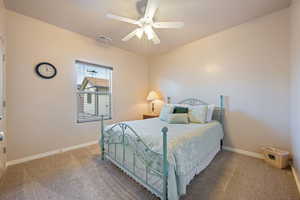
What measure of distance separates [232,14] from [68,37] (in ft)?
11.2

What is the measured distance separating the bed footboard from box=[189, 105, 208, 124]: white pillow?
1.52 metres

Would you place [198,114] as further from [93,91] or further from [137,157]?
[93,91]

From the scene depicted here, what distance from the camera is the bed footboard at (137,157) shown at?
137 cm

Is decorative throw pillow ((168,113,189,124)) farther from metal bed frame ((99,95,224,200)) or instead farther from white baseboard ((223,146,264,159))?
white baseboard ((223,146,264,159))

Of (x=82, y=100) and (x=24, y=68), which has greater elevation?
(x=24, y=68)

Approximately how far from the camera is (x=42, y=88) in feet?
8.43

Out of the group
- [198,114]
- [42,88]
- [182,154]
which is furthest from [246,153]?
[42,88]

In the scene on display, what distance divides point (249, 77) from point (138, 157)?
8.83ft

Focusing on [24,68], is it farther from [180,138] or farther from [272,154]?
[272,154]

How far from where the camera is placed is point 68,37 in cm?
288

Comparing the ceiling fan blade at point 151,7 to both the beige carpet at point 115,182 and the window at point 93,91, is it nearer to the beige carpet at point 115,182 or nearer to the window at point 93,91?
the window at point 93,91

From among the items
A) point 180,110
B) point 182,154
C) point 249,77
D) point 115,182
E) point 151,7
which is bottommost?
point 115,182

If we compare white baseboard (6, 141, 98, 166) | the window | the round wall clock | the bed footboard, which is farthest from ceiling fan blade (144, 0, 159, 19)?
white baseboard (6, 141, 98, 166)

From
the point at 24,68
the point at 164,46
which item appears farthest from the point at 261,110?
the point at 24,68
